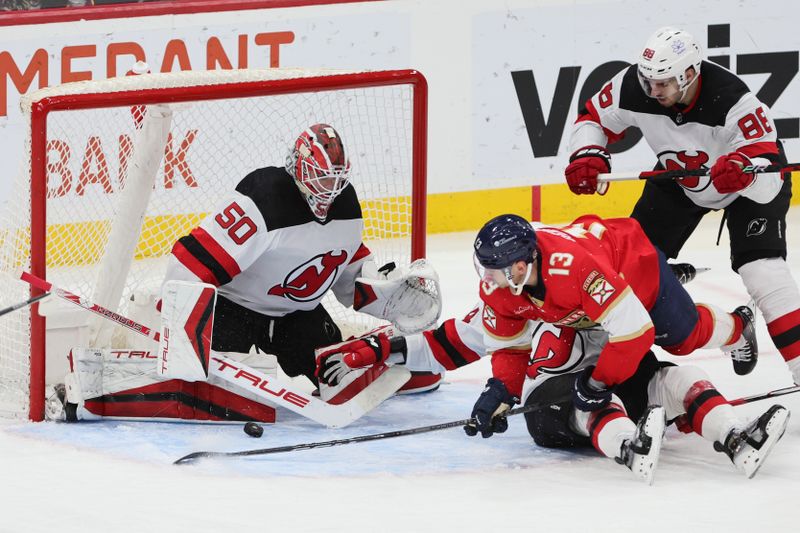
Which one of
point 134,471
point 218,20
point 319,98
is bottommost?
point 134,471

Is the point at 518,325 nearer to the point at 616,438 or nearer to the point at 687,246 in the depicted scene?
the point at 616,438

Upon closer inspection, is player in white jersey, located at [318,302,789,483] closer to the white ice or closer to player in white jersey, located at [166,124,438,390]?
the white ice

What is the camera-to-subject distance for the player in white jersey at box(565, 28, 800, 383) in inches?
139

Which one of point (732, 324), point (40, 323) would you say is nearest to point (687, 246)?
point (732, 324)

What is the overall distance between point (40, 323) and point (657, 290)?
5.32ft

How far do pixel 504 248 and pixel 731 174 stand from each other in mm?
766

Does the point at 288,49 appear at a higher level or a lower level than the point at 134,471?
higher

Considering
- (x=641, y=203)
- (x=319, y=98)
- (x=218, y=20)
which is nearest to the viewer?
(x=641, y=203)

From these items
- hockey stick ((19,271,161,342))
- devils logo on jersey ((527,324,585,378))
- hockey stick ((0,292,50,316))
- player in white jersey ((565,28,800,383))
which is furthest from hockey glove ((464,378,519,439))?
hockey stick ((0,292,50,316))

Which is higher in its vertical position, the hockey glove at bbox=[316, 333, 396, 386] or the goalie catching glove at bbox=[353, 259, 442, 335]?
the goalie catching glove at bbox=[353, 259, 442, 335]

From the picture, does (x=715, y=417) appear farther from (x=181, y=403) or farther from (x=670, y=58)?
(x=181, y=403)

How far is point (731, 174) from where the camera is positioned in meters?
3.42

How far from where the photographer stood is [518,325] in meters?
3.30

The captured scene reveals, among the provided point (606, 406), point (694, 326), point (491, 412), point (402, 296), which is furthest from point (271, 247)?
point (694, 326)
